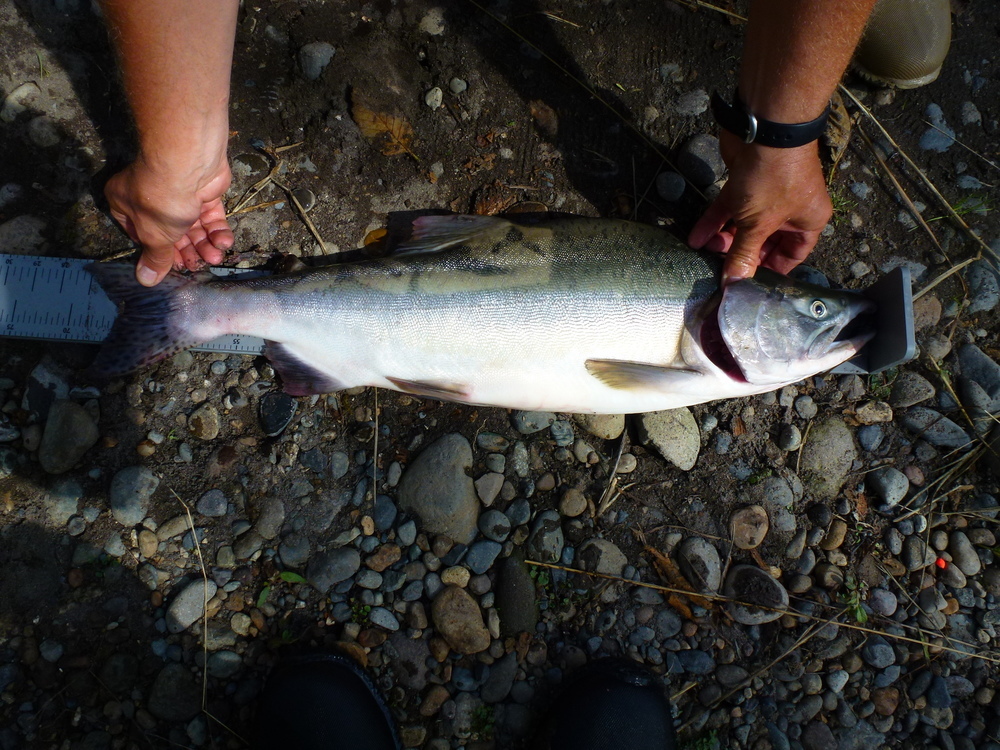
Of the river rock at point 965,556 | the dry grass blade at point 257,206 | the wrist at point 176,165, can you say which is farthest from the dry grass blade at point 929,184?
the wrist at point 176,165

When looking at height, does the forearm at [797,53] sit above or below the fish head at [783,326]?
above

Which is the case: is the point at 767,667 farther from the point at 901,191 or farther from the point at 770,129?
the point at 901,191

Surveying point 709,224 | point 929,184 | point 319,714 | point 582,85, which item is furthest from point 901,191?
point 319,714

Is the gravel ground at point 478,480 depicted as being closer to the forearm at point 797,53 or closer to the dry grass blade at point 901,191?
the dry grass blade at point 901,191

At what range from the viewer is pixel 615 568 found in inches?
130

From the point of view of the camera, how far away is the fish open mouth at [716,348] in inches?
117

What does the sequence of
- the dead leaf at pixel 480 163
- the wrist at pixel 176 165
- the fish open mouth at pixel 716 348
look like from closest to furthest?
the wrist at pixel 176 165 → the fish open mouth at pixel 716 348 → the dead leaf at pixel 480 163

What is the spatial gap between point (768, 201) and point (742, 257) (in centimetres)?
29

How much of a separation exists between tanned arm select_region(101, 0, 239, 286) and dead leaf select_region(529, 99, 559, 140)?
174cm

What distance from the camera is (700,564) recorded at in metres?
3.28

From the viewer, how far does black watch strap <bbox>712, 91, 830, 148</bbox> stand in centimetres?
253

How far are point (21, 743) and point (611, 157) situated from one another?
4461mm

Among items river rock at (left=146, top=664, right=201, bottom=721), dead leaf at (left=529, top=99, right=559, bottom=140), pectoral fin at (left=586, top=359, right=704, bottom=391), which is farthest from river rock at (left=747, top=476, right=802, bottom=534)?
river rock at (left=146, top=664, right=201, bottom=721)

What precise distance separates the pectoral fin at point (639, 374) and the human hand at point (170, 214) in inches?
80.6
